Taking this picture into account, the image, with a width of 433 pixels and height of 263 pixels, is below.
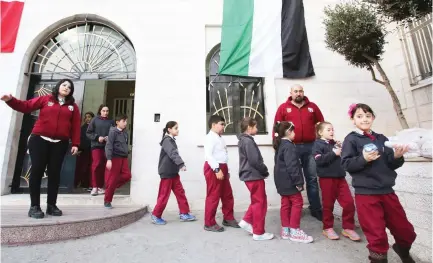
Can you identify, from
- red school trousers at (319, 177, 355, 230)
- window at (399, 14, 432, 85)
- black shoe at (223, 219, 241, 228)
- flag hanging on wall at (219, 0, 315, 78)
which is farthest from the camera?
flag hanging on wall at (219, 0, 315, 78)

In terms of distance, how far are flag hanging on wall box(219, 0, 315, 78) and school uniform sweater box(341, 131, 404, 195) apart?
314 centimetres

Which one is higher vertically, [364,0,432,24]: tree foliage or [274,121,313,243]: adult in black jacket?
[364,0,432,24]: tree foliage

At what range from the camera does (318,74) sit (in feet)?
16.5

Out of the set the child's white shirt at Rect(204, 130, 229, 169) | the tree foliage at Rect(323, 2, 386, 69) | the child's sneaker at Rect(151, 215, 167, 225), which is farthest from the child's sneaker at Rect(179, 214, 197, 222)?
the tree foliage at Rect(323, 2, 386, 69)

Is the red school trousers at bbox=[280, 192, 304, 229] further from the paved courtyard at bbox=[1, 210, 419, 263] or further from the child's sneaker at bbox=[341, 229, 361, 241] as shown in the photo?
the child's sneaker at bbox=[341, 229, 361, 241]

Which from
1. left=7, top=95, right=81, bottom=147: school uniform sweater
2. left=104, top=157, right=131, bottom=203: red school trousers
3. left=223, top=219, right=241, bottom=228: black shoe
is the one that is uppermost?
left=7, top=95, right=81, bottom=147: school uniform sweater

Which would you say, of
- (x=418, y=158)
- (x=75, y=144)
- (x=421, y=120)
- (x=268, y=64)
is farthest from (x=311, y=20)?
(x=75, y=144)

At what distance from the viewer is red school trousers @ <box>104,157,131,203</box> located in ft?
12.4

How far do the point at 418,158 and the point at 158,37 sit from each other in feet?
15.6

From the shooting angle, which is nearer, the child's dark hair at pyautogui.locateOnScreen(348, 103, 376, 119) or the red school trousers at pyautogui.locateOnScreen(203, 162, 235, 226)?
the child's dark hair at pyautogui.locateOnScreen(348, 103, 376, 119)

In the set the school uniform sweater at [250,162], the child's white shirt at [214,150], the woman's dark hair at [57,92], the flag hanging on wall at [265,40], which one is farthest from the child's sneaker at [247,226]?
the flag hanging on wall at [265,40]

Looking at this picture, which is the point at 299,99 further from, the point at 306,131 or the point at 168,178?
the point at 168,178

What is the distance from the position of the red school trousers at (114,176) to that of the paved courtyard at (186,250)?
937 millimetres

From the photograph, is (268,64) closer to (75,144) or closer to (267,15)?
(267,15)
